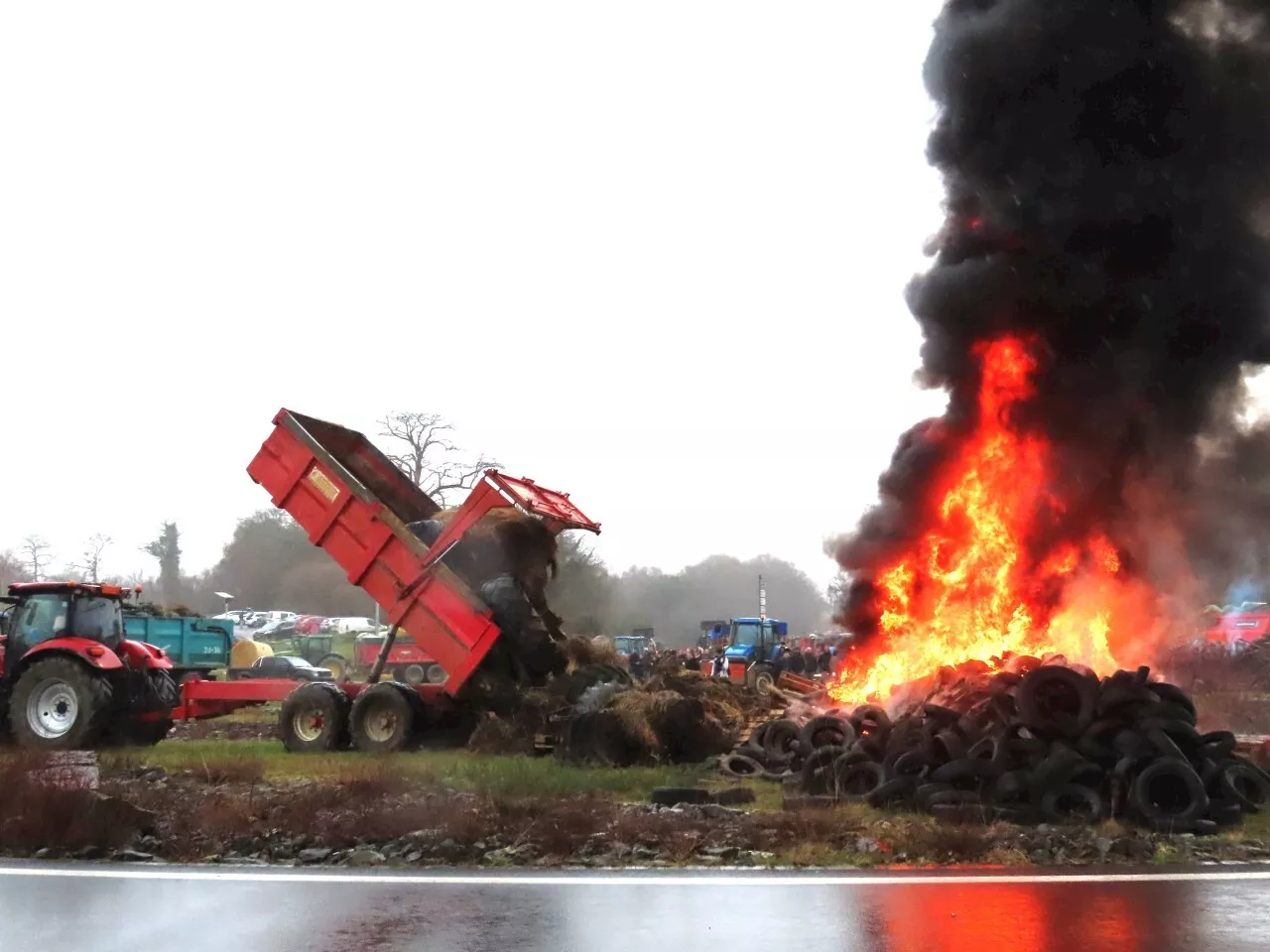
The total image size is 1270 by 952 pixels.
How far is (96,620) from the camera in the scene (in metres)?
A: 16.0

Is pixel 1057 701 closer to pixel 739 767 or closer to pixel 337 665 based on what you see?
pixel 739 767

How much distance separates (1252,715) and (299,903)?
60.5 ft

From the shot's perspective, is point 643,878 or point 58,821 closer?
point 643,878

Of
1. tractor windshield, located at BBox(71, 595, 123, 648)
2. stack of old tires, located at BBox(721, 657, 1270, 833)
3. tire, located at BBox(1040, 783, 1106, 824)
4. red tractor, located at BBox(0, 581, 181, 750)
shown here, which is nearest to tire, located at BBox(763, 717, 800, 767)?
stack of old tires, located at BBox(721, 657, 1270, 833)

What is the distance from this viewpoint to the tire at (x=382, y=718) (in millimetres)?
15008

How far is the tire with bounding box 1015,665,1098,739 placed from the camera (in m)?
10.6

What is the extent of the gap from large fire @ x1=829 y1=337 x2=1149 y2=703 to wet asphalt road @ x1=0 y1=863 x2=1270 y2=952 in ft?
22.9

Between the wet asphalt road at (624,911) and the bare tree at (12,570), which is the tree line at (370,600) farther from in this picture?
the wet asphalt road at (624,911)

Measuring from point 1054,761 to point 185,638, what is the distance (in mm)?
20251

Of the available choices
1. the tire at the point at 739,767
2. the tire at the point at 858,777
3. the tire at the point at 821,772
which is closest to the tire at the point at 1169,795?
the tire at the point at 858,777

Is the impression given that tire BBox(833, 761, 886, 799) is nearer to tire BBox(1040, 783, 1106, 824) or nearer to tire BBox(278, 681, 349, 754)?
tire BBox(1040, 783, 1106, 824)

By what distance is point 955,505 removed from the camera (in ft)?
50.5

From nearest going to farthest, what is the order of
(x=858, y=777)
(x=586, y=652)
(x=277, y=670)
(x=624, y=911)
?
(x=624, y=911) → (x=858, y=777) → (x=586, y=652) → (x=277, y=670)

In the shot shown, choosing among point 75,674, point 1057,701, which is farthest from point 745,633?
point 1057,701
